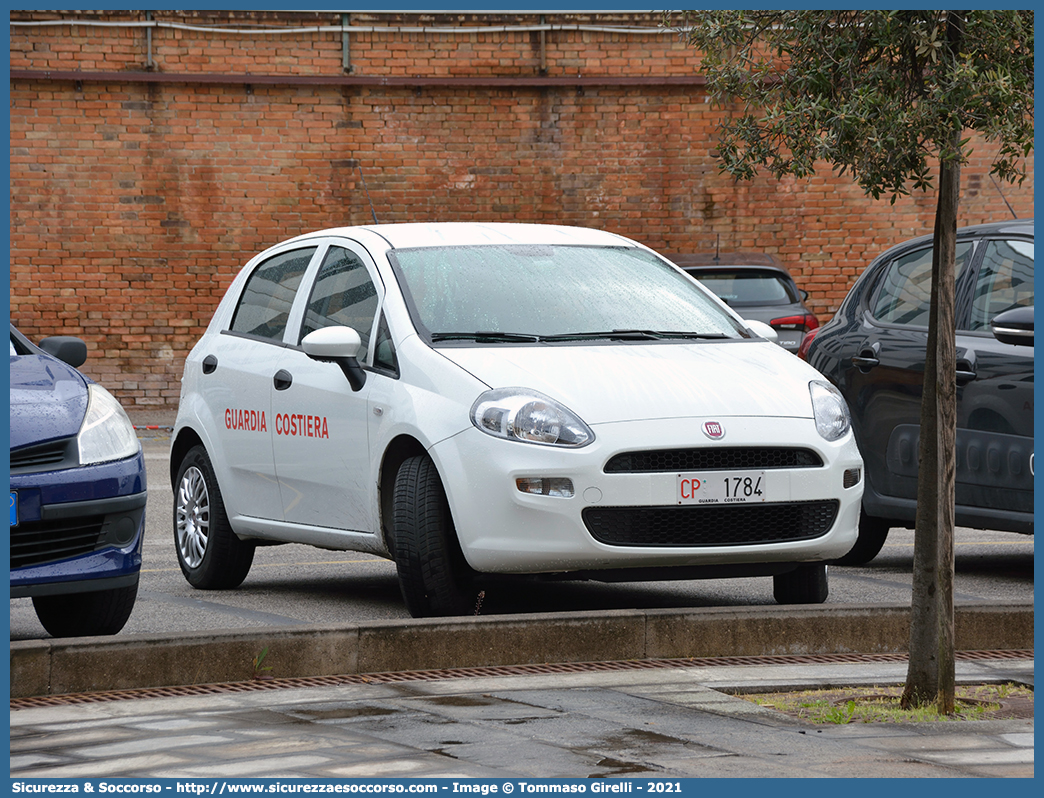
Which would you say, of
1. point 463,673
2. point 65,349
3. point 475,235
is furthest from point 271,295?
point 463,673

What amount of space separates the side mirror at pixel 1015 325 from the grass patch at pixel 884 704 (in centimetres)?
231

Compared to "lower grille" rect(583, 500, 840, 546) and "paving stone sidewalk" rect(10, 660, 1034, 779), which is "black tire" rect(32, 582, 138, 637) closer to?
"paving stone sidewalk" rect(10, 660, 1034, 779)

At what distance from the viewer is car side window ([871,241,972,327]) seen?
8820 mm

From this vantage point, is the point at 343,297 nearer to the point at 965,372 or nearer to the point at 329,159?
the point at 965,372

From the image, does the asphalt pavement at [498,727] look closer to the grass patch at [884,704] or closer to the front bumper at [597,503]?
the grass patch at [884,704]

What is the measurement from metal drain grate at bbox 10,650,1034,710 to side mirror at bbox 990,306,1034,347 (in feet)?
5.66

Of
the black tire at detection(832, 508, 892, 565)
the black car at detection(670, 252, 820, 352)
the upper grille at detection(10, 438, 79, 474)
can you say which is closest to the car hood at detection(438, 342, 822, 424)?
the upper grille at detection(10, 438, 79, 474)

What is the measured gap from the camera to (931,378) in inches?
212

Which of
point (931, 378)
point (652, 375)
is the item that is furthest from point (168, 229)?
point (931, 378)

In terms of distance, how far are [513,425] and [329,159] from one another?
51.2 ft

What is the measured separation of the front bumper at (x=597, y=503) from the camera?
20.7ft

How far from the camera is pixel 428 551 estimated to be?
21.5ft

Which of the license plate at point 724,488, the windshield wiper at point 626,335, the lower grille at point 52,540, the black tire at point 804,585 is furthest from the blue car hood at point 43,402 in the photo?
the black tire at point 804,585

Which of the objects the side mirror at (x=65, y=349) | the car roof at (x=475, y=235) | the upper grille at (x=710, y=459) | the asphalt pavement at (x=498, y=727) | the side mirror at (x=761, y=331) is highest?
the car roof at (x=475, y=235)
